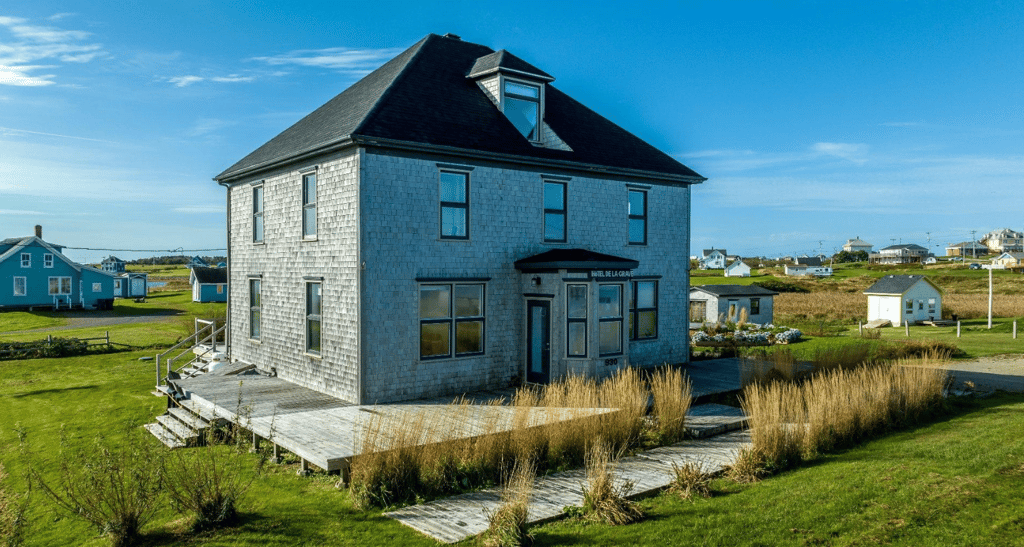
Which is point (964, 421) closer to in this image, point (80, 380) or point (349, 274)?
point (349, 274)

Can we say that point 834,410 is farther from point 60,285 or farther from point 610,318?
point 60,285

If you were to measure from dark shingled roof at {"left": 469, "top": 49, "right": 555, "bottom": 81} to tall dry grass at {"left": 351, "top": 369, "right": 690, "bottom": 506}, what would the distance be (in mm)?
8563

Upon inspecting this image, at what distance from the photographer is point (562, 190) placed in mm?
17359

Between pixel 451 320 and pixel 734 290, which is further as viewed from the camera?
pixel 734 290

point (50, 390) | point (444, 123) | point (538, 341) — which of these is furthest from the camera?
point (50, 390)

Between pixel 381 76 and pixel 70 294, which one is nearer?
pixel 381 76

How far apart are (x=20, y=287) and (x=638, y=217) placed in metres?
54.8

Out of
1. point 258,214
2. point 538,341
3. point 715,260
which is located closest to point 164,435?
point 258,214

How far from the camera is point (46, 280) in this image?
180ft

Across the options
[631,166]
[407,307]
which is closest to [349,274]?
[407,307]

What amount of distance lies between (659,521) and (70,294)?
61702 millimetres

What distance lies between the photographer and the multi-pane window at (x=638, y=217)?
18.9m

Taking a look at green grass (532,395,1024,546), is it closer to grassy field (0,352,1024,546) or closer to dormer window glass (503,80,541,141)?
grassy field (0,352,1024,546)

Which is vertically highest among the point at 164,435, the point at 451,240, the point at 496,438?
the point at 451,240
